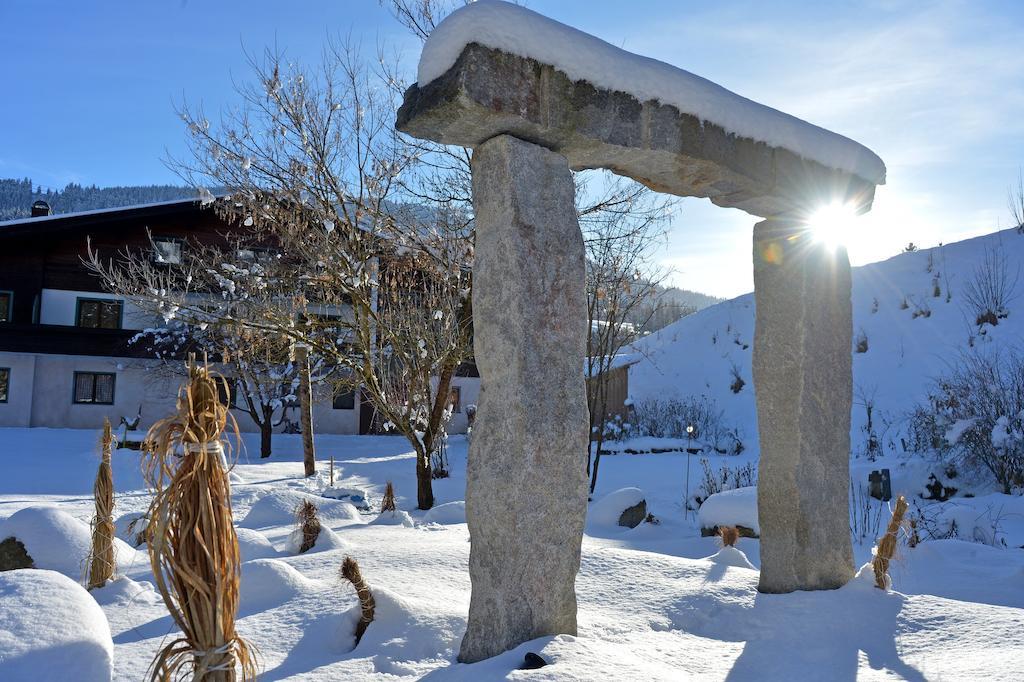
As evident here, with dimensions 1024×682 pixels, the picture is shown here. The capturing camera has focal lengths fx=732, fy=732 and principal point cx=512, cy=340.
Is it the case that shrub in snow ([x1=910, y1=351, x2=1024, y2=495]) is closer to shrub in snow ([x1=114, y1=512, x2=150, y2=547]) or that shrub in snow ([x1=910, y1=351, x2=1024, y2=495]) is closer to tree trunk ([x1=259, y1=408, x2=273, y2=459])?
shrub in snow ([x1=114, y1=512, x2=150, y2=547])

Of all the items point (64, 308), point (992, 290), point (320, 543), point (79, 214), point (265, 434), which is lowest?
point (320, 543)

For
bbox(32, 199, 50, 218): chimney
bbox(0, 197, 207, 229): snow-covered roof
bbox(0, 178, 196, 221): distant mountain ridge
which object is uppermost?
bbox(0, 178, 196, 221): distant mountain ridge

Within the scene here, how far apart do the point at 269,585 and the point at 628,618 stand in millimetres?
2129

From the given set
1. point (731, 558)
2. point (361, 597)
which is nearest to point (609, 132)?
point (361, 597)

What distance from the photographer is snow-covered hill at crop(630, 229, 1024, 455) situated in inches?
574

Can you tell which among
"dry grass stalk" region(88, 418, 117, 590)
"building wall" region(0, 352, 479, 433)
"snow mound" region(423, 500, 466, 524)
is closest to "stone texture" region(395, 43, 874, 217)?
"dry grass stalk" region(88, 418, 117, 590)

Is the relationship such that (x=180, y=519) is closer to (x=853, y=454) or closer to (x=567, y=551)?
(x=567, y=551)

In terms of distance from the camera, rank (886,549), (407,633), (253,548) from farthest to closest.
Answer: (253,548) < (886,549) < (407,633)

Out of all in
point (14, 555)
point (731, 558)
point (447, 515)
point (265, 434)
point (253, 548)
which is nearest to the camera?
point (14, 555)

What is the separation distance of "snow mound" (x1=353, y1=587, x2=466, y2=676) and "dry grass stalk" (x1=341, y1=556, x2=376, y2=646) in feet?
0.13

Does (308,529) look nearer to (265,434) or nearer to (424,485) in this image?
(424,485)

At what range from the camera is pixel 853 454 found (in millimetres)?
13414

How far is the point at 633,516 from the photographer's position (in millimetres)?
8523

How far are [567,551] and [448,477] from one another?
9884mm
